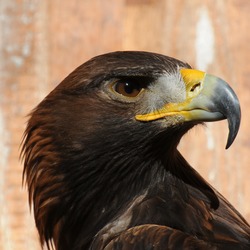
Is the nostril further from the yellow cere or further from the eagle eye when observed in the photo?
the eagle eye

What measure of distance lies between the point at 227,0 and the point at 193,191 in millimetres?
1655

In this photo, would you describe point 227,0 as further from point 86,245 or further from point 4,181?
point 86,245

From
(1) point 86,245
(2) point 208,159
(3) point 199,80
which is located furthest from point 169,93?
(2) point 208,159

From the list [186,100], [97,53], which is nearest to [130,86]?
[186,100]

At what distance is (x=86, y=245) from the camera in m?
3.40

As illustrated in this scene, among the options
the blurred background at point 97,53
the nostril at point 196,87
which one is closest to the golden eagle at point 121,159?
the nostril at point 196,87

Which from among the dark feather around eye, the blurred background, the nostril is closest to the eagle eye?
the dark feather around eye

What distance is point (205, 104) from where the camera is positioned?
10.5ft

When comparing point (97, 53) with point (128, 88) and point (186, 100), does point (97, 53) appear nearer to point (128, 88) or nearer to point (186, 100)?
point (128, 88)

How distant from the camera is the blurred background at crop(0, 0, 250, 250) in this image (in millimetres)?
4758

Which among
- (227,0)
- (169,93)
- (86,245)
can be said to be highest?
(227,0)

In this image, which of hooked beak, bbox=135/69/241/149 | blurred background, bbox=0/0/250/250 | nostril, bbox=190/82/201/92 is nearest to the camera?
hooked beak, bbox=135/69/241/149

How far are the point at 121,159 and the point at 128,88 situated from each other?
0.24m

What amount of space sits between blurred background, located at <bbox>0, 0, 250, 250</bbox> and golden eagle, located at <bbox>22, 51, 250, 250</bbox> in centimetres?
122
